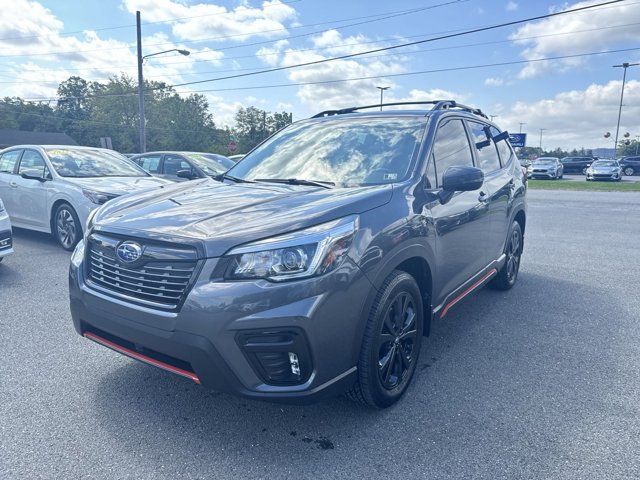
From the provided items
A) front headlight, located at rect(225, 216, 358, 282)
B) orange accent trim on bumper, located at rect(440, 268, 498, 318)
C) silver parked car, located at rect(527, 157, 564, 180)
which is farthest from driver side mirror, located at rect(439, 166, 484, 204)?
silver parked car, located at rect(527, 157, 564, 180)

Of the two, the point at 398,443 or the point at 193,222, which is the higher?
the point at 193,222

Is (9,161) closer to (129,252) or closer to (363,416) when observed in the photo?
(129,252)

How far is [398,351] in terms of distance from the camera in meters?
2.90

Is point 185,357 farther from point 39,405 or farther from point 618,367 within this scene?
point 618,367

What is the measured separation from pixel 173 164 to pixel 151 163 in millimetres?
865

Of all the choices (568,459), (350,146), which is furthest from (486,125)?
(568,459)

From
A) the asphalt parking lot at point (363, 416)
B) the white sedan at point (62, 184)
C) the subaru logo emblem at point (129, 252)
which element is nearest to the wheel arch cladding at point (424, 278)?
the asphalt parking lot at point (363, 416)

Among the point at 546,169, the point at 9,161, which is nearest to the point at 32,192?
the point at 9,161

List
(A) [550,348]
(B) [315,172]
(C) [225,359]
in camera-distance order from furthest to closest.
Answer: (A) [550,348], (B) [315,172], (C) [225,359]

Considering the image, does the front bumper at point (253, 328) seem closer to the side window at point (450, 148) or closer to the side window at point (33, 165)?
the side window at point (450, 148)

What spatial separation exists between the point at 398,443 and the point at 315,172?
1875mm

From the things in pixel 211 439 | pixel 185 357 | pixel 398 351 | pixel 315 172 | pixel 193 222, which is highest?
pixel 315 172

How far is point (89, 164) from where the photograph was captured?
7.82 m

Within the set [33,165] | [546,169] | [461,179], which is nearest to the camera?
[461,179]
